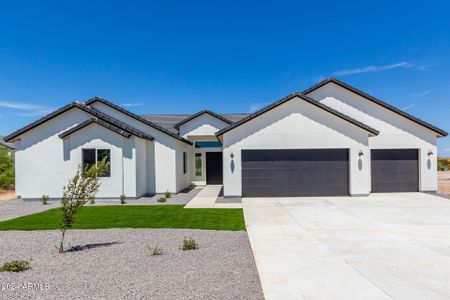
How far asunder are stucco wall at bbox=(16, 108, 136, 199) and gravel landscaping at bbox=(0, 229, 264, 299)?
20.1ft

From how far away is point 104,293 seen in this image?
4105 millimetres

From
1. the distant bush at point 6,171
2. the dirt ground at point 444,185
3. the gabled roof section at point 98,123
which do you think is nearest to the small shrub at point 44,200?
the gabled roof section at point 98,123

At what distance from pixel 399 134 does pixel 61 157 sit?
1909cm

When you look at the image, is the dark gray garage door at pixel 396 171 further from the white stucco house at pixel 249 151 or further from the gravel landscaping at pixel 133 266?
the gravel landscaping at pixel 133 266

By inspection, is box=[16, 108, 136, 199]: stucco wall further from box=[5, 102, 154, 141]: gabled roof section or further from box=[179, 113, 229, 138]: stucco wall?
box=[179, 113, 229, 138]: stucco wall

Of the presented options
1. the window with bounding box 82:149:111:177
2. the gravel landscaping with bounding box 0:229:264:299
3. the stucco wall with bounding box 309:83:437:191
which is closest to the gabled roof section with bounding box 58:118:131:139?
the window with bounding box 82:149:111:177

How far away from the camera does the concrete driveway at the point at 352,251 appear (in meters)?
4.21

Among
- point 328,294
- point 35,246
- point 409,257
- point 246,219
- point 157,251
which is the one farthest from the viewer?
point 246,219

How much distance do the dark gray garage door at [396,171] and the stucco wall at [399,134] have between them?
0.93 feet

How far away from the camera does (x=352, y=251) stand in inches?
230

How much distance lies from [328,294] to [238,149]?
33.6 feet

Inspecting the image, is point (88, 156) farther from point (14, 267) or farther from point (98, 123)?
point (14, 267)

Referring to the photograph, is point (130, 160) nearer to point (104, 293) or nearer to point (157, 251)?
point (157, 251)

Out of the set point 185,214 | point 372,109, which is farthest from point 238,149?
point 372,109
